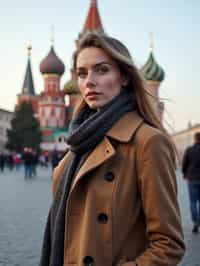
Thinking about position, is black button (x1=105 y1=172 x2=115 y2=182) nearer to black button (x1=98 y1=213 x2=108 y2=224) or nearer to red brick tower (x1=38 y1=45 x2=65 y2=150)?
black button (x1=98 y1=213 x2=108 y2=224)

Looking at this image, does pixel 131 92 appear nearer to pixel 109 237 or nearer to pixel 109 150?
pixel 109 150

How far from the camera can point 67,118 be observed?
2466 inches

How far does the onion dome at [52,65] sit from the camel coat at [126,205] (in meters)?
61.2

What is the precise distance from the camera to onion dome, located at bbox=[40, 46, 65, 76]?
6169 cm

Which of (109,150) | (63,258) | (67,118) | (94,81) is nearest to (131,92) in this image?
(94,81)

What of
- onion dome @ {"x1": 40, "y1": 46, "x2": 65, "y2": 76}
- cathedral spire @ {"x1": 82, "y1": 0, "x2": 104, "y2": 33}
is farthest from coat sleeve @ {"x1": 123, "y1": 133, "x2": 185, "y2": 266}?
onion dome @ {"x1": 40, "y1": 46, "x2": 65, "y2": 76}

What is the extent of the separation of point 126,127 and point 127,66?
0.27 metres

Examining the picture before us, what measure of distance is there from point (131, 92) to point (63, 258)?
0.74 meters

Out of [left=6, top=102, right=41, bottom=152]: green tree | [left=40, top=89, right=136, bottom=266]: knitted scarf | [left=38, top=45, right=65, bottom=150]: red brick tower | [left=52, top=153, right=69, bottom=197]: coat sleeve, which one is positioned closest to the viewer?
[left=40, top=89, right=136, bottom=266]: knitted scarf

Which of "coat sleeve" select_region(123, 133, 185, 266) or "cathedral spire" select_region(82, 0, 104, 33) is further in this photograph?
"cathedral spire" select_region(82, 0, 104, 33)

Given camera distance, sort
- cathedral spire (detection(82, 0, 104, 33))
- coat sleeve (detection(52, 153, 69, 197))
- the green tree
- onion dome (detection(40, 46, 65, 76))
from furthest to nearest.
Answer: onion dome (detection(40, 46, 65, 76)) < cathedral spire (detection(82, 0, 104, 33)) < the green tree < coat sleeve (detection(52, 153, 69, 197))

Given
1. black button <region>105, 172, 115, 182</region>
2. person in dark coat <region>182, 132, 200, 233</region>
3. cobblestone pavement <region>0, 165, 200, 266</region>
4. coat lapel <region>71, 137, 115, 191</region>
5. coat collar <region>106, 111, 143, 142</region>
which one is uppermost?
coat collar <region>106, 111, 143, 142</region>

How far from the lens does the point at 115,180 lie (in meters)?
1.57

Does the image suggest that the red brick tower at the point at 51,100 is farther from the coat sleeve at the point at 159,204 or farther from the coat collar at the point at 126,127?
the coat sleeve at the point at 159,204
